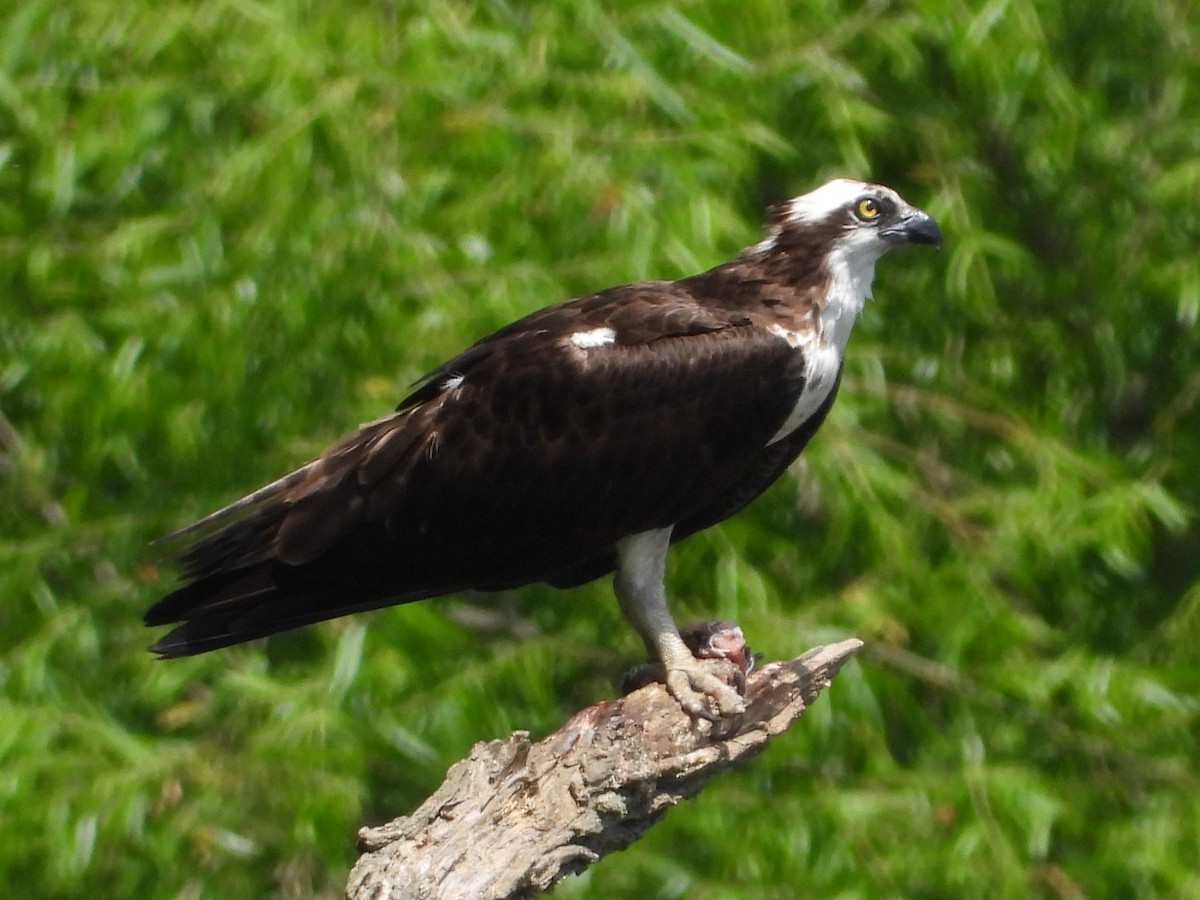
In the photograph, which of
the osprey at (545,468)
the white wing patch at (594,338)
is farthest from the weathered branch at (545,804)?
the white wing patch at (594,338)

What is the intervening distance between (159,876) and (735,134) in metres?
2.80

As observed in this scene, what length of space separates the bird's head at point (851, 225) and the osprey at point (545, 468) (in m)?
0.12

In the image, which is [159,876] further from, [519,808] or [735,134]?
[735,134]

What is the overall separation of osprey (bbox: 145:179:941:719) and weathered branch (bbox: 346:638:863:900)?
1.24 feet

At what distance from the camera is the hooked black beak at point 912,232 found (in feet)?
15.9

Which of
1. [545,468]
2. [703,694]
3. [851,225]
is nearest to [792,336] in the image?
[851,225]

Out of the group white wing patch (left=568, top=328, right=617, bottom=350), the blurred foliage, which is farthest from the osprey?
the blurred foliage

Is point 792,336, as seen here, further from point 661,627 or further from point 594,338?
point 661,627

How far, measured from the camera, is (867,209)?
191 inches

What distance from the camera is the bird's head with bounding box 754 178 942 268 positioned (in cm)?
480

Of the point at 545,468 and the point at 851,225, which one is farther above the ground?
the point at 851,225

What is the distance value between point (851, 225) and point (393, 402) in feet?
5.01

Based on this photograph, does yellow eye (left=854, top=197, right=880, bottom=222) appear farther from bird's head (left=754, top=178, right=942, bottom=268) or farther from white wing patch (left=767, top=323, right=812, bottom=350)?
white wing patch (left=767, top=323, right=812, bottom=350)

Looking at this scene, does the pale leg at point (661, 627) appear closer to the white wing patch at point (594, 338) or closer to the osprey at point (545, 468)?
the osprey at point (545, 468)
